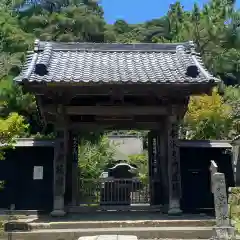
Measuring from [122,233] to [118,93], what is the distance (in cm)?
328

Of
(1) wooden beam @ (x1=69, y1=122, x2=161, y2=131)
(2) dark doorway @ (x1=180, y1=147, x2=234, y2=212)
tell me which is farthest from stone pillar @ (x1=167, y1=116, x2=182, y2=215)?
(2) dark doorway @ (x1=180, y1=147, x2=234, y2=212)

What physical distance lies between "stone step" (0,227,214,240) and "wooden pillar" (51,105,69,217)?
153cm

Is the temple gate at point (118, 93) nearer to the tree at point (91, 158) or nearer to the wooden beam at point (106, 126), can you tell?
the wooden beam at point (106, 126)

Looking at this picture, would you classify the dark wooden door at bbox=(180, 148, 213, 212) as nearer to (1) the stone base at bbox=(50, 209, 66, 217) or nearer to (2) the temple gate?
(2) the temple gate

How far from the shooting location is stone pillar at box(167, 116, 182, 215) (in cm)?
963

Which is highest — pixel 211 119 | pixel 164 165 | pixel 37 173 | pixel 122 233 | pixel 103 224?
pixel 211 119

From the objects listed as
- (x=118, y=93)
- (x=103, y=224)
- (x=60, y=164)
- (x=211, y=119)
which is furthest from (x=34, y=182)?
(x=211, y=119)

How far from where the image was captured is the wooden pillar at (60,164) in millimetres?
9594

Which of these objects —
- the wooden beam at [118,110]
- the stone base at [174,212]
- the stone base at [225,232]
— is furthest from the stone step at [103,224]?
the wooden beam at [118,110]

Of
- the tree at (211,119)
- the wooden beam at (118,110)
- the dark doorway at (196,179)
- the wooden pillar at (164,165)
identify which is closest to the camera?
the wooden beam at (118,110)

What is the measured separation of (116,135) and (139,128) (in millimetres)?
30694

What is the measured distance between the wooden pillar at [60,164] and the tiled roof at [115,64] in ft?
3.65

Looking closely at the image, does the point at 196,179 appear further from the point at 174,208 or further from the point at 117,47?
the point at 117,47

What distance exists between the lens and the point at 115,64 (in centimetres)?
1086
